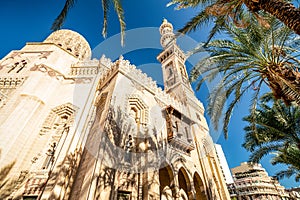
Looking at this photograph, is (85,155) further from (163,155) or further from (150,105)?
(150,105)

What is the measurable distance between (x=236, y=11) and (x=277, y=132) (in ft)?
24.4

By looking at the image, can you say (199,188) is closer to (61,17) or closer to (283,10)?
(283,10)

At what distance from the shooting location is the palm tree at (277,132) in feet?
28.1

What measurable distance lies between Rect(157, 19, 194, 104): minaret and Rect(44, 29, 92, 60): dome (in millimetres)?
7916

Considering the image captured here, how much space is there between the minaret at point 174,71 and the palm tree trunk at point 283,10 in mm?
10146

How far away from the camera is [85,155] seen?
7.29 m

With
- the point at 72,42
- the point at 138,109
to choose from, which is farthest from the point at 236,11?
the point at 72,42

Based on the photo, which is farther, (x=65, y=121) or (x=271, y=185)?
(x=271, y=185)

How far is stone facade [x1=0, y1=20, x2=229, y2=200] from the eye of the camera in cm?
634

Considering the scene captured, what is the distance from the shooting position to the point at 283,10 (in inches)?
143

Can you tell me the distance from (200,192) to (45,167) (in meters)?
8.97

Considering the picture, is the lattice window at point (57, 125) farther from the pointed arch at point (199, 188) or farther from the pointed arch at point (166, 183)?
the pointed arch at point (199, 188)

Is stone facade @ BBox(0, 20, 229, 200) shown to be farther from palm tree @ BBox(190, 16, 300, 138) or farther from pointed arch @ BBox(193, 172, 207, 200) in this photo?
palm tree @ BBox(190, 16, 300, 138)

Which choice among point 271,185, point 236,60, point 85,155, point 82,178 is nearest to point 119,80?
point 85,155
